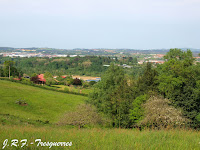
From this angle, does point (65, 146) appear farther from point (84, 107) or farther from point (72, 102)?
point (72, 102)

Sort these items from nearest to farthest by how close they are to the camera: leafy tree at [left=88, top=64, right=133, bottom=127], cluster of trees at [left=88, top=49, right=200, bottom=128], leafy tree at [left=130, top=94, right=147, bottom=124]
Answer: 1. cluster of trees at [left=88, top=49, right=200, bottom=128]
2. leafy tree at [left=130, top=94, right=147, bottom=124]
3. leafy tree at [left=88, top=64, right=133, bottom=127]

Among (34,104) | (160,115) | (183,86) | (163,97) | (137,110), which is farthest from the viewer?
(34,104)

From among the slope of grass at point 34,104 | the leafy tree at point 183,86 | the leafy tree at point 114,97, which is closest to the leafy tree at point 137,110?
the leafy tree at point 114,97

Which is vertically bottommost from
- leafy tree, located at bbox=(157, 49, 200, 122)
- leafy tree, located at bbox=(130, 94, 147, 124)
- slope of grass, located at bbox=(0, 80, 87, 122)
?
slope of grass, located at bbox=(0, 80, 87, 122)

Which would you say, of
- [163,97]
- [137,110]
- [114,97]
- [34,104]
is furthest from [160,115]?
[34,104]

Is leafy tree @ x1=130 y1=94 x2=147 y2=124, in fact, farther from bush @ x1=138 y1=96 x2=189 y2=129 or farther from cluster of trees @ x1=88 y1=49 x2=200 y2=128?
bush @ x1=138 y1=96 x2=189 y2=129

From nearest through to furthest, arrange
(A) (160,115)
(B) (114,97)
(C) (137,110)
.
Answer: (A) (160,115) → (C) (137,110) → (B) (114,97)

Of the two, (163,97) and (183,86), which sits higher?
(183,86)

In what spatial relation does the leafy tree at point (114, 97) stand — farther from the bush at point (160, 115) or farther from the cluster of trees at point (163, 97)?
the bush at point (160, 115)

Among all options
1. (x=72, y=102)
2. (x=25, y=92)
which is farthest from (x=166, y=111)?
(x=25, y=92)

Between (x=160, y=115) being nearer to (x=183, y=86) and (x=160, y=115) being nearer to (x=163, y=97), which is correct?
(x=163, y=97)

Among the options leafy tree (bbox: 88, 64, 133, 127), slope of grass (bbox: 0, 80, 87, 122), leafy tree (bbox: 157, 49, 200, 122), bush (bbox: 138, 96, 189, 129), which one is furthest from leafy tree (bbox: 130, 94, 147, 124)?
slope of grass (bbox: 0, 80, 87, 122)

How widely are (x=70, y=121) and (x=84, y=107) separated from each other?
2.76 m

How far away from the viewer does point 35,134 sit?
8.52m
